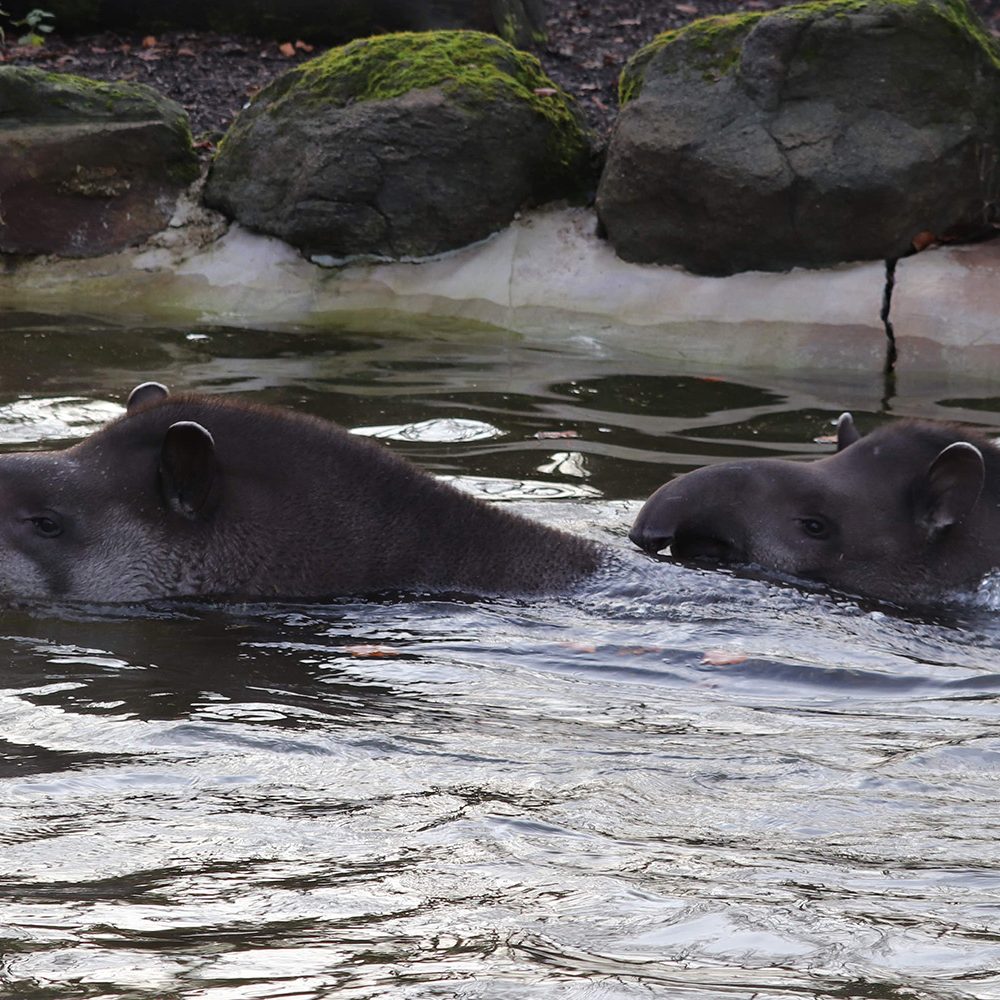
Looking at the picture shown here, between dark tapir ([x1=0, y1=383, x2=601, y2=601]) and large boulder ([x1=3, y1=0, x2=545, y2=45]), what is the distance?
43.7 ft

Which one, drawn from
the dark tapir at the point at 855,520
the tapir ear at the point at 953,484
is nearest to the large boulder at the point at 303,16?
the dark tapir at the point at 855,520

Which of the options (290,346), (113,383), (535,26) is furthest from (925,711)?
(535,26)

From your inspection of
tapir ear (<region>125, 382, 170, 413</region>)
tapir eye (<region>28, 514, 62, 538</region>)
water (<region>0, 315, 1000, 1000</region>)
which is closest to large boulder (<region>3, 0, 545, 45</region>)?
water (<region>0, 315, 1000, 1000</region>)

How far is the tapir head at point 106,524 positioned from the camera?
7156mm

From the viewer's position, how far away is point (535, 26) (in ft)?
67.4

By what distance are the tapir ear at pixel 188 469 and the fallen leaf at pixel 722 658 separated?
2.17m

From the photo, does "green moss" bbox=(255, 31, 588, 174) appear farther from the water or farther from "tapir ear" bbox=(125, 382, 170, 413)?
"tapir ear" bbox=(125, 382, 170, 413)

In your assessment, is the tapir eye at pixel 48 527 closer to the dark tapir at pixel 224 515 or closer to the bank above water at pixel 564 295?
the dark tapir at pixel 224 515

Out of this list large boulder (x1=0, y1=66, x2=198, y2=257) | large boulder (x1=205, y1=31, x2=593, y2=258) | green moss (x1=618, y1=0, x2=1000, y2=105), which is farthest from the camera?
large boulder (x1=0, y1=66, x2=198, y2=257)

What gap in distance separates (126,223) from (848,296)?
675 centimetres

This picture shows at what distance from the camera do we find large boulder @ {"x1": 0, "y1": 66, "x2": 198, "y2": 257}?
51.5 feet

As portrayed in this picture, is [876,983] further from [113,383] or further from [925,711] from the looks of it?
[113,383]

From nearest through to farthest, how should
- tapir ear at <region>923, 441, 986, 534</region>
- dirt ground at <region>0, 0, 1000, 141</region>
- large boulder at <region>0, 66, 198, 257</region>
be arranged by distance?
1. tapir ear at <region>923, 441, 986, 534</region>
2. large boulder at <region>0, 66, 198, 257</region>
3. dirt ground at <region>0, 0, 1000, 141</region>

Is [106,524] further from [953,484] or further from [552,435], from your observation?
[552,435]
